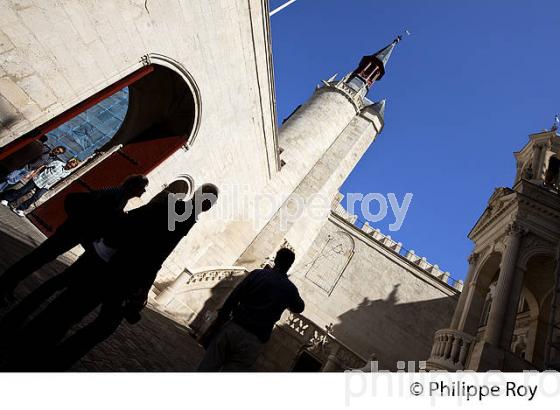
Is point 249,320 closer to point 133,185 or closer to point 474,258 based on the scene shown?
point 133,185

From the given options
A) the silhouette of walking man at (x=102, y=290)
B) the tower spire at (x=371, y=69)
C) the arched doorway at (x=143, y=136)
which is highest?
the tower spire at (x=371, y=69)

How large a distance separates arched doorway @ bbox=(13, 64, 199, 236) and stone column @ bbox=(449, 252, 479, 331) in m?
9.72

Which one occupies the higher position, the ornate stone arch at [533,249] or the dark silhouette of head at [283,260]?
the ornate stone arch at [533,249]

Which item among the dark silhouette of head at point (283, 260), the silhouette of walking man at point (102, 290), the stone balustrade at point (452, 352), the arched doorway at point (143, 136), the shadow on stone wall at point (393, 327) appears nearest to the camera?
the silhouette of walking man at point (102, 290)

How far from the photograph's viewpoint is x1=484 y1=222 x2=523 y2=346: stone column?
797 cm

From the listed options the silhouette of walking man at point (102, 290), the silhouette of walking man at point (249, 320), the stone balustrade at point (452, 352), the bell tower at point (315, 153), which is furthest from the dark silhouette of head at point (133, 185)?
the bell tower at point (315, 153)

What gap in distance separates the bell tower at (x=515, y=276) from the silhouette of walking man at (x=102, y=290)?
782 cm

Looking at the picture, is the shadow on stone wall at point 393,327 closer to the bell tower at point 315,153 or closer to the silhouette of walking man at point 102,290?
the bell tower at point 315,153

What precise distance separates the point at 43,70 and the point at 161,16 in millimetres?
2868

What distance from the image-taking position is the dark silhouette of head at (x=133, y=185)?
2766 millimetres

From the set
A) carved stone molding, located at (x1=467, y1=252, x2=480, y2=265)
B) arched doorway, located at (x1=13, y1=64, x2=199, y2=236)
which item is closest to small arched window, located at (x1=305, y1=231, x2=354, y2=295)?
carved stone molding, located at (x1=467, y1=252, x2=480, y2=265)

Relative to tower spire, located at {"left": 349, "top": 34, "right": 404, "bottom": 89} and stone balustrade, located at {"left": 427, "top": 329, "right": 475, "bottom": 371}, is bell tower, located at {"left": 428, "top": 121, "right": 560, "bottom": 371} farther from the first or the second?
tower spire, located at {"left": 349, "top": 34, "right": 404, "bottom": 89}

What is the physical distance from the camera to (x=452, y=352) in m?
8.34

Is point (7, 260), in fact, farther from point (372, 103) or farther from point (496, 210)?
point (372, 103)
